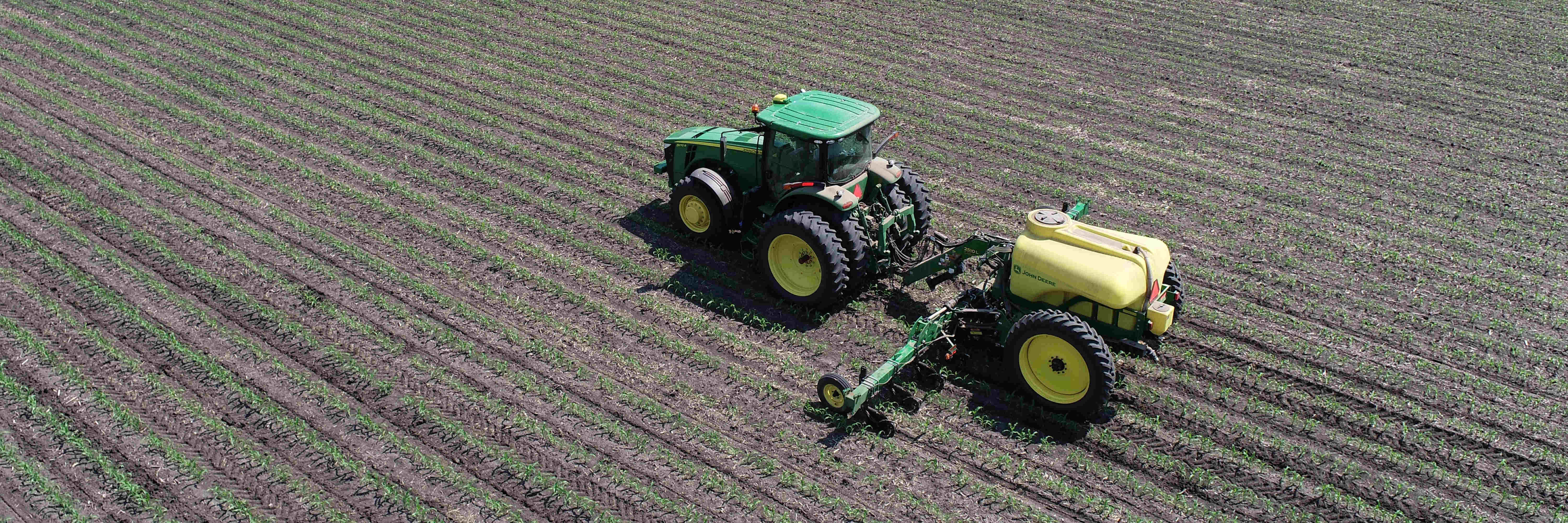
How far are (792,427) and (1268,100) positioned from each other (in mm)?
11759

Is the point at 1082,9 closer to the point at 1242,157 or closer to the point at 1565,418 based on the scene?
the point at 1242,157

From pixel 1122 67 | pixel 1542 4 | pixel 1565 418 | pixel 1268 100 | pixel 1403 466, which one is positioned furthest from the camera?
pixel 1542 4

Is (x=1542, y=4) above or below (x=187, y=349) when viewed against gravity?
above

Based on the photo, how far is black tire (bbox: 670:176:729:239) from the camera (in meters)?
11.0

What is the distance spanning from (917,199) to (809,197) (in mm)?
1364

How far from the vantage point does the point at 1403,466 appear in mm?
8242

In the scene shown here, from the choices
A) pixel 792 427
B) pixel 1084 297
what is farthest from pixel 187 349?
pixel 1084 297

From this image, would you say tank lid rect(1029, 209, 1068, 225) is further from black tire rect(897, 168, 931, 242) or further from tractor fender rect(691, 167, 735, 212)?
tractor fender rect(691, 167, 735, 212)

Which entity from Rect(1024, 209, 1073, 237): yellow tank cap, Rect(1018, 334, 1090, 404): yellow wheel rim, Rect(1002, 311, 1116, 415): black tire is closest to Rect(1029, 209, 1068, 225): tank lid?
Rect(1024, 209, 1073, 237): yellow tank cap

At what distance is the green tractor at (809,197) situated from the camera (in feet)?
32.4

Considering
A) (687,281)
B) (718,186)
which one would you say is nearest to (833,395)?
(687,281)

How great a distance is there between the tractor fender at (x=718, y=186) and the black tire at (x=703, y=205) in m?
0.03

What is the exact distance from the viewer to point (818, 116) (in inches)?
405

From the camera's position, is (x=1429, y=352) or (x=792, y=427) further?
(x=1429, y=352)
